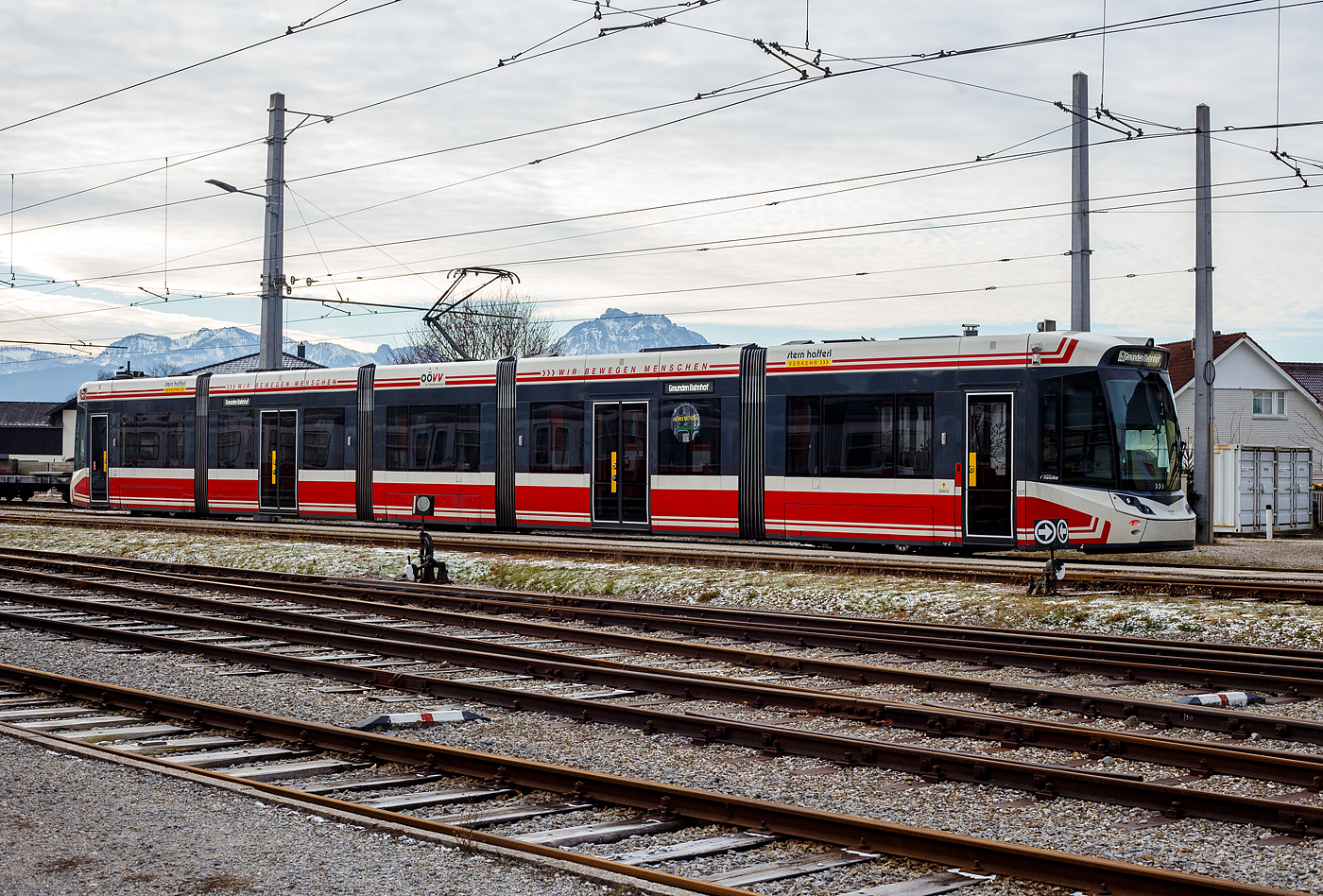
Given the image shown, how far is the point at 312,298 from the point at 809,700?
26.4 meters

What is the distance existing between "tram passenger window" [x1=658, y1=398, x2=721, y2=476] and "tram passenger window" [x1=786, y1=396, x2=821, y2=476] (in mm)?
1369

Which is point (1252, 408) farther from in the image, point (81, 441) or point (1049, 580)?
point (81, 441)

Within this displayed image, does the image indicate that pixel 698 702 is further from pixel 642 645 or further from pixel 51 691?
pixel 51 691

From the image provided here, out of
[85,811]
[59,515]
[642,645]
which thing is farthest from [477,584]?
[59,515]

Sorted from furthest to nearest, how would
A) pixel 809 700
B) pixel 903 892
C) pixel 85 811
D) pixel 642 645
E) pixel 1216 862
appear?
pixel 642 645, pixel 809 700, pixel 85 811, pixel 1216 862, pixel 903 892

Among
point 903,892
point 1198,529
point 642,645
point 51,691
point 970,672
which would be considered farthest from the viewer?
point 1198,529

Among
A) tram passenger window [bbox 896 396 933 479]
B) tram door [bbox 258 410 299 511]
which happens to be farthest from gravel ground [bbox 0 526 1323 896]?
tram door [bbox 258 410 299 511]

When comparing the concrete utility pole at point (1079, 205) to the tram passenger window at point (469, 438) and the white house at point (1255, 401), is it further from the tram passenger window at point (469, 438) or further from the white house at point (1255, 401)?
the white house at point (1255, 401)

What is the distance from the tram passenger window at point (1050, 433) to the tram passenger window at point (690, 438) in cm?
563

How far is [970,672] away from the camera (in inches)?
435

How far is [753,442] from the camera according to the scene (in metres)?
20.6

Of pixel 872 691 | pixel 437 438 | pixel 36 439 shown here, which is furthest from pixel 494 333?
pixel 872 691

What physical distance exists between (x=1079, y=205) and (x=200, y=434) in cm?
1972

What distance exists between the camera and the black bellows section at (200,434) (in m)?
28.5
